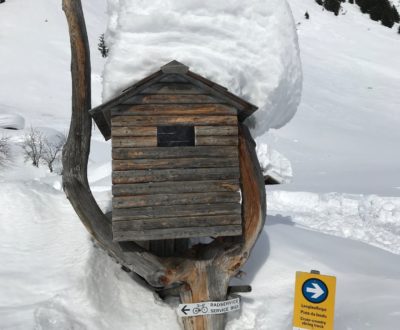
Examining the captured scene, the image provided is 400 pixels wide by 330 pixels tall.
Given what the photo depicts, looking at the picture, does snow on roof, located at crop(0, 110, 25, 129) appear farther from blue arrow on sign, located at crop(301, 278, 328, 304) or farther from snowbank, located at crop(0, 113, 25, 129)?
blue arrow on sign, located at crop(301, 278, 328, 304)

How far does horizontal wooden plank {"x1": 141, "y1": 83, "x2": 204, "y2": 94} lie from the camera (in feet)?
15.7

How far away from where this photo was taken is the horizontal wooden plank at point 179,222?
4.67m

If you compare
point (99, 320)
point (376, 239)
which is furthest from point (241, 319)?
point (376, 239)

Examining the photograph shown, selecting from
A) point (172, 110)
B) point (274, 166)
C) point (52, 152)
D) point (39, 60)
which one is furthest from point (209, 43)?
point (39, 60)

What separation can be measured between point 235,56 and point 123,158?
1770 millimetres

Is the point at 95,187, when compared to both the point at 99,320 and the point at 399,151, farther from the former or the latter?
the point at 399,151

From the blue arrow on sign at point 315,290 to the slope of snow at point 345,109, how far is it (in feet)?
29.6

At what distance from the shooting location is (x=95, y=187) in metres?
12.0

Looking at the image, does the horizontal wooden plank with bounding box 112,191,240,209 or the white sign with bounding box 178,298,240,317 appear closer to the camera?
the horizontal wooden plank with bounding box 112,191,240,209

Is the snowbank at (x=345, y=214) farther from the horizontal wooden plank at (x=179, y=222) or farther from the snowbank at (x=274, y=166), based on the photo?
the horizontal wooden plank at (x=179, y=222)

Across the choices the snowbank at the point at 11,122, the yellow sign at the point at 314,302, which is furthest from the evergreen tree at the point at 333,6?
the yellow sign at the point at 314,302

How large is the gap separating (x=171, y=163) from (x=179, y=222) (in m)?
0.64

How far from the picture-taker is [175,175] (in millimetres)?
4789

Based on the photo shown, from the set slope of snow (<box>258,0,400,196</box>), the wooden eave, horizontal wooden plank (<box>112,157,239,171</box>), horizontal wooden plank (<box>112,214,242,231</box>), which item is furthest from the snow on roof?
horizontal wooden plank (<box>112,214,242,231</box>)
